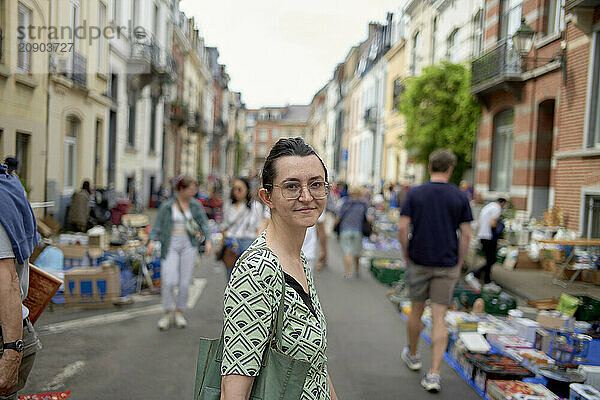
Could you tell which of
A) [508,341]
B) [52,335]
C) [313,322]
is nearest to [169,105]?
[52,335]

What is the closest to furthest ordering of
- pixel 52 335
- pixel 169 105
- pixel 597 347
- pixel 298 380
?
pixel 298 380 < pixel 597 347 < pixel 52 335 < pixel 169 105

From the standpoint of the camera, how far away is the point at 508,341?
5.39m

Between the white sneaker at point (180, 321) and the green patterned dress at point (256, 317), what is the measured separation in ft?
15.8

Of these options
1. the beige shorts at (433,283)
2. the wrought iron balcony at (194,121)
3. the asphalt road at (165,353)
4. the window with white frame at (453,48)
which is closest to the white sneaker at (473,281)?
the asphalt road at (165,353)

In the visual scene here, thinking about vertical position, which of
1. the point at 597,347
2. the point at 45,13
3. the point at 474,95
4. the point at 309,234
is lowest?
the point at 597,347

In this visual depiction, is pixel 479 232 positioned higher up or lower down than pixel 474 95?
lower down

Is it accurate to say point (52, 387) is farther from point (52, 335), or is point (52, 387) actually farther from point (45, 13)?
point (45, 13)

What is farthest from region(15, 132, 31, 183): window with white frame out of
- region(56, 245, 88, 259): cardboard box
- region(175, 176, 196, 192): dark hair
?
region(56, 245, 88, 259): cardboard box

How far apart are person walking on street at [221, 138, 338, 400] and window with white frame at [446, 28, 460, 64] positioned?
14977 millimetres

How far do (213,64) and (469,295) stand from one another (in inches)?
1775

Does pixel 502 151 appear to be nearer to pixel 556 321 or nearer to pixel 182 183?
pixel 556 321

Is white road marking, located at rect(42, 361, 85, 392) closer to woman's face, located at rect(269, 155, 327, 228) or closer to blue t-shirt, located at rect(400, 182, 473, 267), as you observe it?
blue t-shirt, located at rect(400, 182, 473, 267)

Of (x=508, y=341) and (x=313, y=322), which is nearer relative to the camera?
(x=313, y=322)

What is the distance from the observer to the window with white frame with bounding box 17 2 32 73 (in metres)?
4.59
